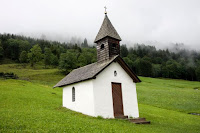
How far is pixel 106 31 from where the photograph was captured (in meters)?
21.3

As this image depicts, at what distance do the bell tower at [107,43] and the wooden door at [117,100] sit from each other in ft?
12.3

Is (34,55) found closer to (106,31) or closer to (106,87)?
(106,31)

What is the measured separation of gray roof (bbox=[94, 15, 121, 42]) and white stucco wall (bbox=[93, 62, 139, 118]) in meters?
3.86

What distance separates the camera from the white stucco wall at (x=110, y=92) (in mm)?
17812

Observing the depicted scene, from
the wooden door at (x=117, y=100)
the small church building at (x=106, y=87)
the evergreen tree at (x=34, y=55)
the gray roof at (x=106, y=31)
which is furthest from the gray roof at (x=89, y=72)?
the evergreen tree at (x=34, y=55)

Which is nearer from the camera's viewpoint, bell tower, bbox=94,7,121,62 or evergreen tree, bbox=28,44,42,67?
bell tower, bbox=94,7,121,62

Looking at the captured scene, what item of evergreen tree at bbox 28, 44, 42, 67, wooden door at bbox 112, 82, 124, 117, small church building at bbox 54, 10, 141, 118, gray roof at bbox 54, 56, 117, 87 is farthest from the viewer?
evergreen tree at bbox 28, 44, 42, 67

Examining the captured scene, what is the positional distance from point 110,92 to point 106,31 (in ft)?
26.2

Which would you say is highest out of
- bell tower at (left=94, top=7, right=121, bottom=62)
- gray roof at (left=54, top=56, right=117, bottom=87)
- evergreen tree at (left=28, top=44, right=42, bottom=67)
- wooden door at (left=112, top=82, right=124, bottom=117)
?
evergreen tree at (left=28, top=44, right=42, bottom=67)

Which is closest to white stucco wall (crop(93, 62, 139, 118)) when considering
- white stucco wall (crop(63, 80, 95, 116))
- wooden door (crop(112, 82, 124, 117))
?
wooden door (crop(112, 82, 124, 117))

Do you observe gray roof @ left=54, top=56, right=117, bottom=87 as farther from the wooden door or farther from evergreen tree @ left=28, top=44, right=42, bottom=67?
evergreen tree @ left=28, top=44, right=42, bottom=67

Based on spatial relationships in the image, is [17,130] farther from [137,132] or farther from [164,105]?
[164,105]

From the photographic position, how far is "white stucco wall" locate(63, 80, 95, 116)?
17.9 m

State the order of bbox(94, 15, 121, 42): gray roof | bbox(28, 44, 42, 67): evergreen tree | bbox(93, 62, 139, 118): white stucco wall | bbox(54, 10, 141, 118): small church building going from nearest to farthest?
1. bbox(93, 62, 139, 118): white stucco wall
2. bbox(54, 10, 141, 118): small church building
3. bbox(94, 15, 121, 42): gray roof
4. bbox(28, 44, 42, 67): evergreen tree
